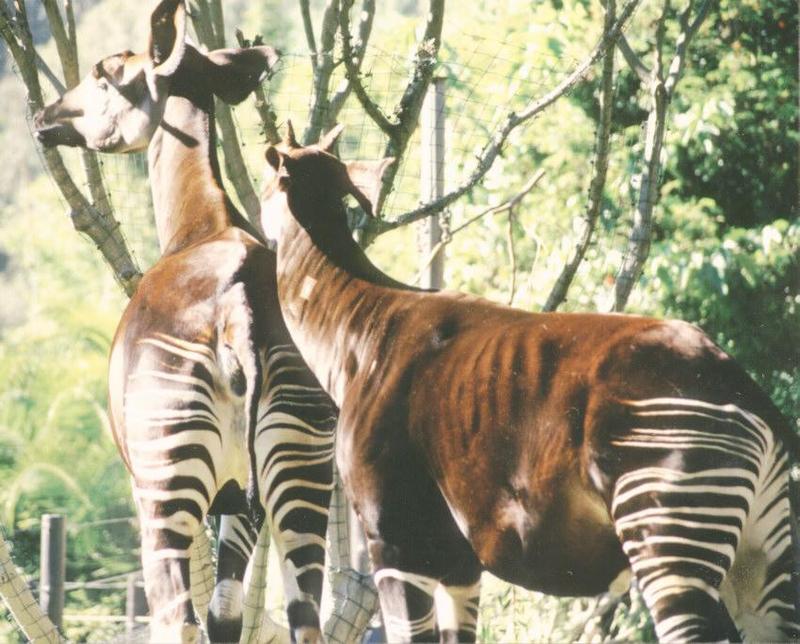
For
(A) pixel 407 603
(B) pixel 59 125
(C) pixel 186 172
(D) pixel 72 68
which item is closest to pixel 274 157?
(C) pixel 186 172

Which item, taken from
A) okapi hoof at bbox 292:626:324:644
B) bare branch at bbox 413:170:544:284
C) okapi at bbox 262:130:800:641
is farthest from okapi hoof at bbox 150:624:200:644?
bare branch at bbox 413:170:544:284

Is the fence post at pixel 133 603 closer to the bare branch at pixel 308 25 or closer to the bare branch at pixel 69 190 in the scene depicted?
the bare branch at pixel 69 190

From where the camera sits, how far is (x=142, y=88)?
16.7 feet

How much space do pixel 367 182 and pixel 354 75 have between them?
2.86ft

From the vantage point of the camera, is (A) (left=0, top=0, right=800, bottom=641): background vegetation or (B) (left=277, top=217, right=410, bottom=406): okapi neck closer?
(B) (left=277, top=217, right=410, bottom=406): okapi neck

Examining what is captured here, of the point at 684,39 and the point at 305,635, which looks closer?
the point at 305,635

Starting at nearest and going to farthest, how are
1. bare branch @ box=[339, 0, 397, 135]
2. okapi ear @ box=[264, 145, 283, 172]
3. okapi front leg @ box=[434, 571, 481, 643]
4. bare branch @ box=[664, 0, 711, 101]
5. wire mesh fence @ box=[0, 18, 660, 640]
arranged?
1. okapi front leg @ box=[434, 571, 481, 643]
2. okapi ear @ box=[264, 145, 283, 172]
3. bare branch @ box=[339, 0, 397, 135]
4. bare branch @ box=[664, 0, 711, 101]
5. wire mesh fence @ box=[0, 18, 660, 640]

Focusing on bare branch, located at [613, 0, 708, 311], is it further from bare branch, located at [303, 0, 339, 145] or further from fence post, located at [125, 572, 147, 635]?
fence post, located at [125, 572, 147, 635]

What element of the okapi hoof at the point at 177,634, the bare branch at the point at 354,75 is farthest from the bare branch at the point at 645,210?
the okapi hoof at the point at 177,634

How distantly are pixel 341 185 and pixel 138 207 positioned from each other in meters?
1.94

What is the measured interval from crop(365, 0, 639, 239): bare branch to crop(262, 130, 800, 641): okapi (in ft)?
3.12

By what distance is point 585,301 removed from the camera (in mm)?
6691

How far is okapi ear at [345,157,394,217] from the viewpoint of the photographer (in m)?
4.61

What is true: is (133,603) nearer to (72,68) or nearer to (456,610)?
(72,68)
